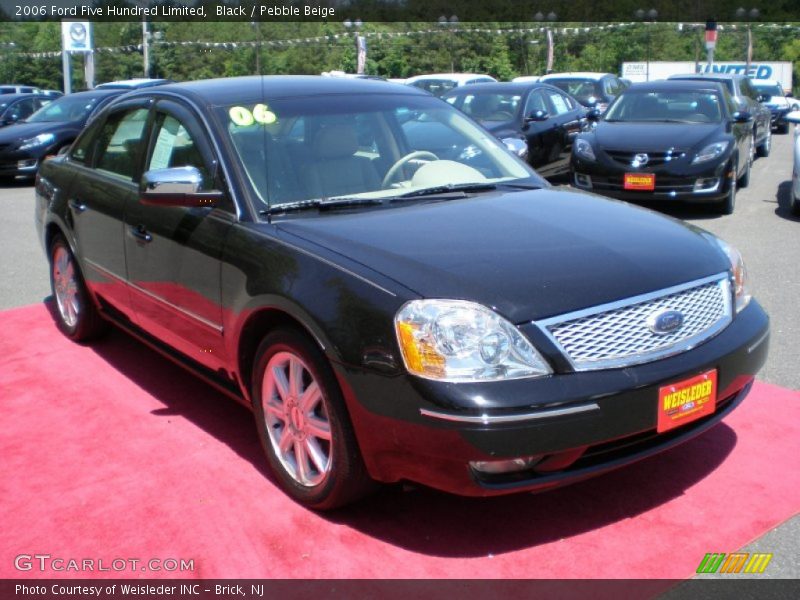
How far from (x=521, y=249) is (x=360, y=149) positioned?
121cm

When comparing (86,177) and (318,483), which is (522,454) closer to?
(318,483)

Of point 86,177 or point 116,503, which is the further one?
point 86,177

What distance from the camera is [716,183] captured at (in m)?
9.75

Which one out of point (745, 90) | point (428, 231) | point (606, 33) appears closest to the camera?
point (428, 231)

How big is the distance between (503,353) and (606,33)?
142 ft

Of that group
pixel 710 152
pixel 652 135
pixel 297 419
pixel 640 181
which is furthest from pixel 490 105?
pixel 297 419

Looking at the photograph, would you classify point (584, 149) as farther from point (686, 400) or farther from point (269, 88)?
point (686, 400)

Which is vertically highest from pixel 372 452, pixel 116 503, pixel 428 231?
pixel 428 231

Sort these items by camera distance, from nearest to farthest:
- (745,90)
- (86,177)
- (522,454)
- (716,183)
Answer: (522,454), (86,177), (716,183), (745,90)

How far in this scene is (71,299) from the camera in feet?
18.9

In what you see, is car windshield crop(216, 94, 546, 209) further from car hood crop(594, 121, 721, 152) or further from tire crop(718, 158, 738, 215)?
tire crop(718, 158, 738, 215)

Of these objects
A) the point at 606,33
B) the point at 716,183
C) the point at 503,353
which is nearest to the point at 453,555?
the point at 503,353

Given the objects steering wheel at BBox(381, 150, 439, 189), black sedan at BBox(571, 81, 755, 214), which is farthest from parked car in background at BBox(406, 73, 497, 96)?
steering wheel at BBox(381, 150, 439, 189)

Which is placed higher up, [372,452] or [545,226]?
[545,226]
